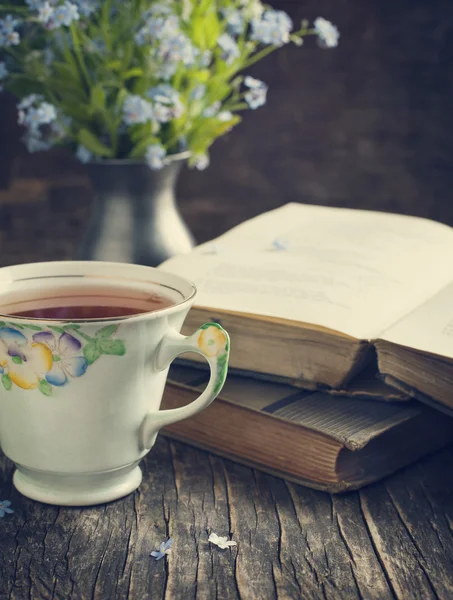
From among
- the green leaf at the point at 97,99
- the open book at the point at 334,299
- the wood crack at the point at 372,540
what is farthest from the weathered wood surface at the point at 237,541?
the green leaf at the point at 97,99

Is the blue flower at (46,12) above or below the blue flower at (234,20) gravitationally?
above

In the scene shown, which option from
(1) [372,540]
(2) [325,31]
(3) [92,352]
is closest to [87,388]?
(3) [92,352]

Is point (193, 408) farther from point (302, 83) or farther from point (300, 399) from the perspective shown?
point (302, 83)

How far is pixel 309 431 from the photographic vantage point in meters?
0.71

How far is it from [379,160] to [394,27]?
0.23 metres

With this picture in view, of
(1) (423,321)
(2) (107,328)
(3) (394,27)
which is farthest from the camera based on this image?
(3) (394,27)

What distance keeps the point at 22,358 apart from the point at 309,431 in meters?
0.26

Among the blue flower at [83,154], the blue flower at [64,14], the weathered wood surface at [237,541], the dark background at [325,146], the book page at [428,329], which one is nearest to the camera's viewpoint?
the weathered wood surface at [237,541]

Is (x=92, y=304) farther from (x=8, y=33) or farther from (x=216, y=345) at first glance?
(x=8, y=33)

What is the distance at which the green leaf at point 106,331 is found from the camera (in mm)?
616

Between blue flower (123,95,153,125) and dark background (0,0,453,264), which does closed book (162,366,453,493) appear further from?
dark background (0,0,453,264)

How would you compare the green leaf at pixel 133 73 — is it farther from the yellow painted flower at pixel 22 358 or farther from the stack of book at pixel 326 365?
the yellow painted flower at pixel 22 358

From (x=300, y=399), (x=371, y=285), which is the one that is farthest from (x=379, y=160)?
→ (x=300, y=399)

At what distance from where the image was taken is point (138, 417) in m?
0.68
